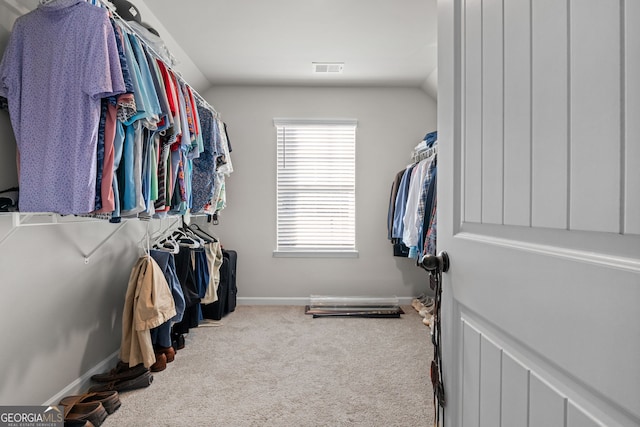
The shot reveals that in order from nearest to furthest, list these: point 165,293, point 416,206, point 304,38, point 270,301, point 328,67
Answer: point 165,293 → point 304,38 → point 416,206 → point 328,67 → point 270,301

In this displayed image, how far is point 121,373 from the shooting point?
218 centimetres

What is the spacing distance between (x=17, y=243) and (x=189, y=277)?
1.31 m

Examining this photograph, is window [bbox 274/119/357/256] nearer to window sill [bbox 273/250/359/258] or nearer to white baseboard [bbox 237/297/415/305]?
window sill [bbox 273/250/359/258]

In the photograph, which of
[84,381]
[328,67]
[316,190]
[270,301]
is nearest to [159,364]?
[84,381]

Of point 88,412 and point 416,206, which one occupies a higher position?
point 416,206

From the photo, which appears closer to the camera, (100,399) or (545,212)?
(545,212)

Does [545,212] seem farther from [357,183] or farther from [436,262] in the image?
[357,183]

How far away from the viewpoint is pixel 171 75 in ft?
7.19

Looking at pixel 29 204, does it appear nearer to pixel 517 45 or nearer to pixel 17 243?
pixel 17 243

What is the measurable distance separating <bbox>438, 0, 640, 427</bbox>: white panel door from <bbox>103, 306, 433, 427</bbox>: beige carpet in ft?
3.94

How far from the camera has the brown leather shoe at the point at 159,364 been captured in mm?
2326

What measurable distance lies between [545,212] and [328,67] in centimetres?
317

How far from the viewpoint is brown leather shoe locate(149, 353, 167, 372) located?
233 centimetres

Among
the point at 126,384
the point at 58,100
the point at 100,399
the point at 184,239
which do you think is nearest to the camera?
the point at 58,100
